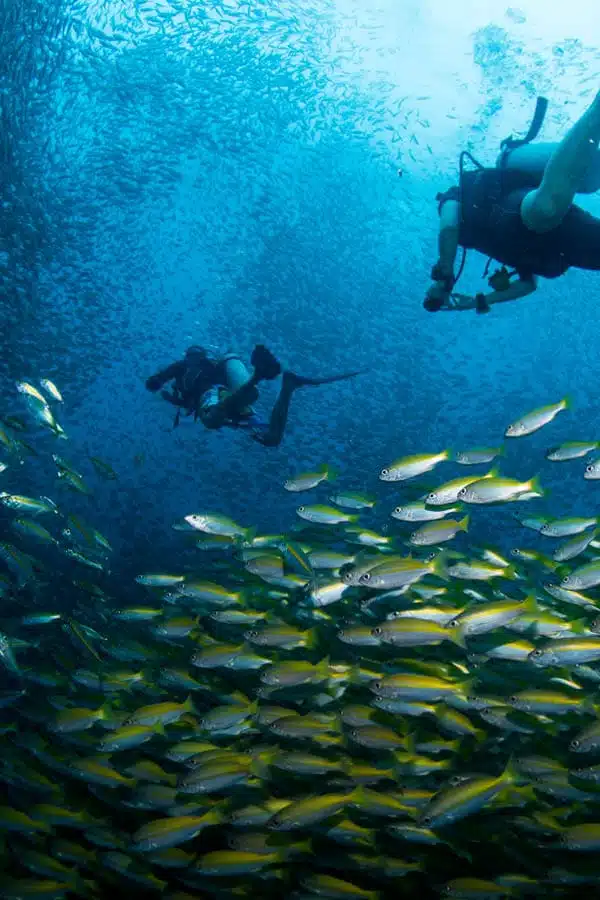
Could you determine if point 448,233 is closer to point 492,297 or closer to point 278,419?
point 492,297

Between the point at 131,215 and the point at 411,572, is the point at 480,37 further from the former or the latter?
the point at 411,572

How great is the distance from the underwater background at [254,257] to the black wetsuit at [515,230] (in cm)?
1066

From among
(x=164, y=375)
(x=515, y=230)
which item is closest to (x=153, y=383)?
(x=164, y=375)

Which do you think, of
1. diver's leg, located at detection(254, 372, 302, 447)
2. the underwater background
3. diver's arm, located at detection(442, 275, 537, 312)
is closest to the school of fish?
diver's arm, located at detection(442, 275, 537, 312)

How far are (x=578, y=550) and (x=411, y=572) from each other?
1785mm

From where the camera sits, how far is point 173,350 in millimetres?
30422

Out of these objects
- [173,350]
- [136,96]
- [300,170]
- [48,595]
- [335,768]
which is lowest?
[48,595]

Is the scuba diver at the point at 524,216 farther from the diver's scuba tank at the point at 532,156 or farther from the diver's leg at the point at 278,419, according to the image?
the diver's leg at the point at 278,419

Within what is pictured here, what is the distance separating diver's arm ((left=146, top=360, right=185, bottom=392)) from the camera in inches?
364

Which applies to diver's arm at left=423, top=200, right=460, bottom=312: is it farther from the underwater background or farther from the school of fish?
the underwater background

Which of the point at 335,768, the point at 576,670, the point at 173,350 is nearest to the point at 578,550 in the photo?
the point at 576,670

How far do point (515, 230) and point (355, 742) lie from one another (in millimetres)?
4570

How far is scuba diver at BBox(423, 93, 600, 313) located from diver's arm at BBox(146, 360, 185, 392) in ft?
15.9

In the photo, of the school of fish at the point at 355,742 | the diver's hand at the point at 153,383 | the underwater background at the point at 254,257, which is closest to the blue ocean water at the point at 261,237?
the underwater background at the point at 254,257
